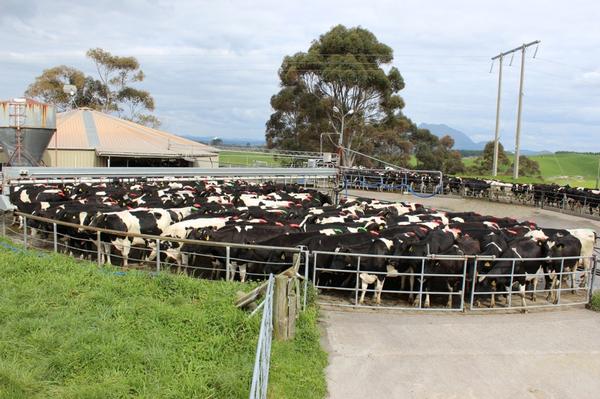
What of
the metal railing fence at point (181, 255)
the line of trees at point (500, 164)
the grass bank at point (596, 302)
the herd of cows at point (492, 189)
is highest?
the line of trees at point (500, 164)

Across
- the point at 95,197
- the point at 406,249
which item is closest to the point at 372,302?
the point at 406,249

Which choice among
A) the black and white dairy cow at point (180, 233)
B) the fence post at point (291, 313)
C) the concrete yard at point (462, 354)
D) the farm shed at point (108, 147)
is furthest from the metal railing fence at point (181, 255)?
the farm shed at point (108, 147)

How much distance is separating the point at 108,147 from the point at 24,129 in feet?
28.3

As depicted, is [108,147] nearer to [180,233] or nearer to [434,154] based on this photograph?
[180,233]

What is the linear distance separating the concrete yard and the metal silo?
78.5ft

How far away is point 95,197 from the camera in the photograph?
17.0 m

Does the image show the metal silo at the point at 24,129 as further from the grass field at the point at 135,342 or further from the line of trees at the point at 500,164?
the line of trees at the point at 500,164

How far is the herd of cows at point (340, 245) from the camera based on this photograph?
995 centimetres

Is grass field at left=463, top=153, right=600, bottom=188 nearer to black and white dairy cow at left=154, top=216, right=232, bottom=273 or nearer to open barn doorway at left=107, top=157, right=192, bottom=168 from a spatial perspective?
open barn doorway at left=107, top=157, right=192, bottom=168

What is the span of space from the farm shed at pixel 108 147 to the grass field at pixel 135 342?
2673 cm

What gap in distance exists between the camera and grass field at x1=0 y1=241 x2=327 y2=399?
5.46m

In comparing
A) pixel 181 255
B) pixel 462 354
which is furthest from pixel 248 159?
pixel 462 354

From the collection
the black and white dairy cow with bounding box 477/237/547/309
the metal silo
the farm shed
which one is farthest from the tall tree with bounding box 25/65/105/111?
the black and white dairy cow with bounding box 477/237/547/309

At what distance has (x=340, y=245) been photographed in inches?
421
